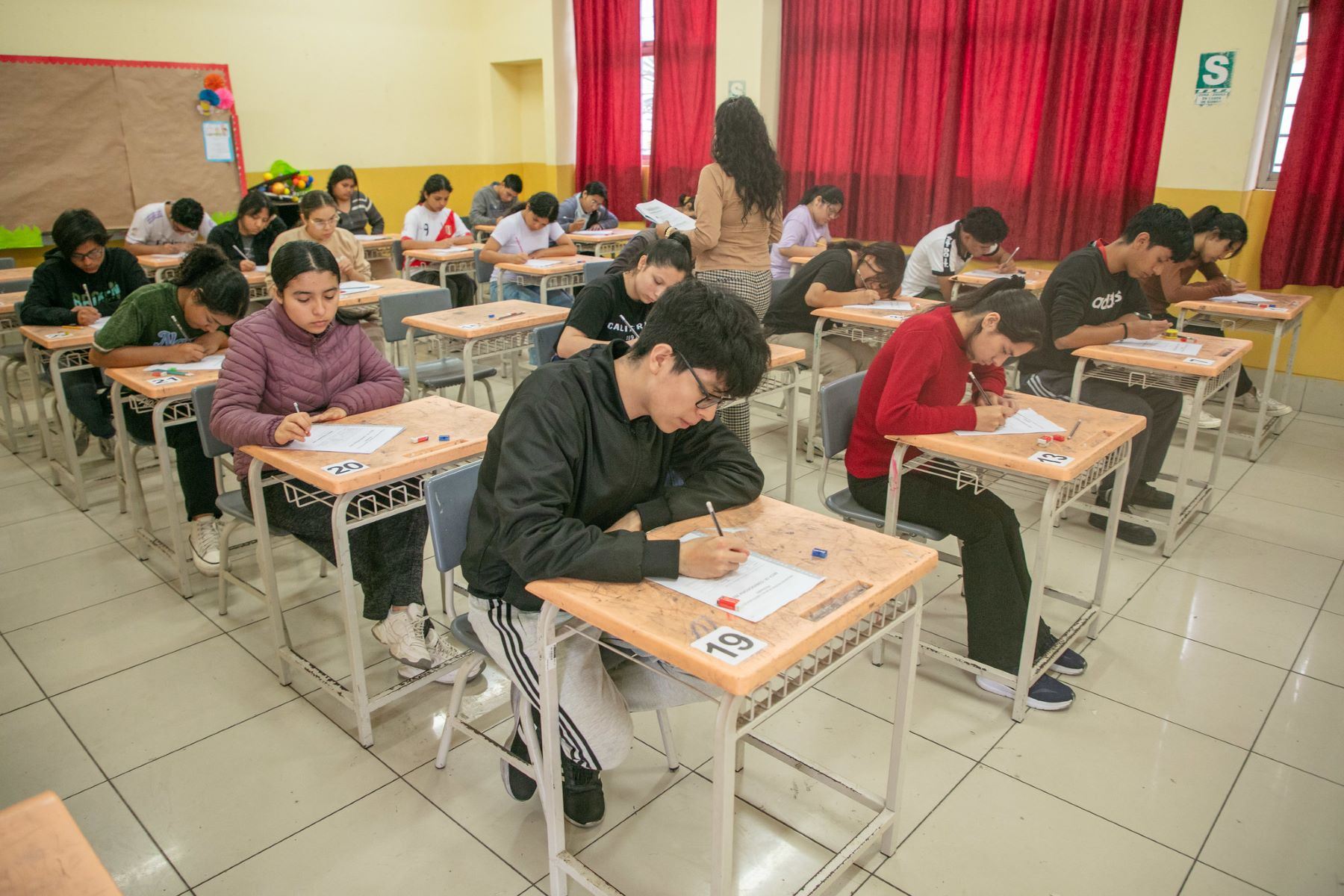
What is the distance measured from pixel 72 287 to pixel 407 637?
8.12 ft

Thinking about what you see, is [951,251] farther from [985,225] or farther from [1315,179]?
[1315,179]

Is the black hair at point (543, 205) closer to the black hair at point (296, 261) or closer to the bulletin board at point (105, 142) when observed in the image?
the bulletin board at point (105, 142)

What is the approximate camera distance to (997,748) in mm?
2215

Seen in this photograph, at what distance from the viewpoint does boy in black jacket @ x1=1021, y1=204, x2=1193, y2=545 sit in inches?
130

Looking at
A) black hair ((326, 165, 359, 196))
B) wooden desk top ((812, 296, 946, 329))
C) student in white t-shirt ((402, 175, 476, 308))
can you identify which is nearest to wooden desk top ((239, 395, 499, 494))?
wooden desk top ((812, 296, 946, 329))

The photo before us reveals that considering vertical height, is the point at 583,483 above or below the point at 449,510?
above

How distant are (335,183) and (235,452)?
4.46 metres

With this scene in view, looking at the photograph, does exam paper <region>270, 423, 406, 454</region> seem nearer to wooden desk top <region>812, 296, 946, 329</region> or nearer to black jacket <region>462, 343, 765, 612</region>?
black jacket <region>462, 343, 765, 612</region>

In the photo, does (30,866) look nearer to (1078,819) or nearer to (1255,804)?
(1078,819)

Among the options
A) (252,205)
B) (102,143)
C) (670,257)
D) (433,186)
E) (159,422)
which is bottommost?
(159,422)

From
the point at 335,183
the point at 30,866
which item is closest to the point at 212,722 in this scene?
the point at 30,866

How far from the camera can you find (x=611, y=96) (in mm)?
8219

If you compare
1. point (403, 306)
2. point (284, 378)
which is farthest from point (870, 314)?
point (284, 378)

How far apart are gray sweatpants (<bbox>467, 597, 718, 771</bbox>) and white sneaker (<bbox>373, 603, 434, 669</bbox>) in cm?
76
